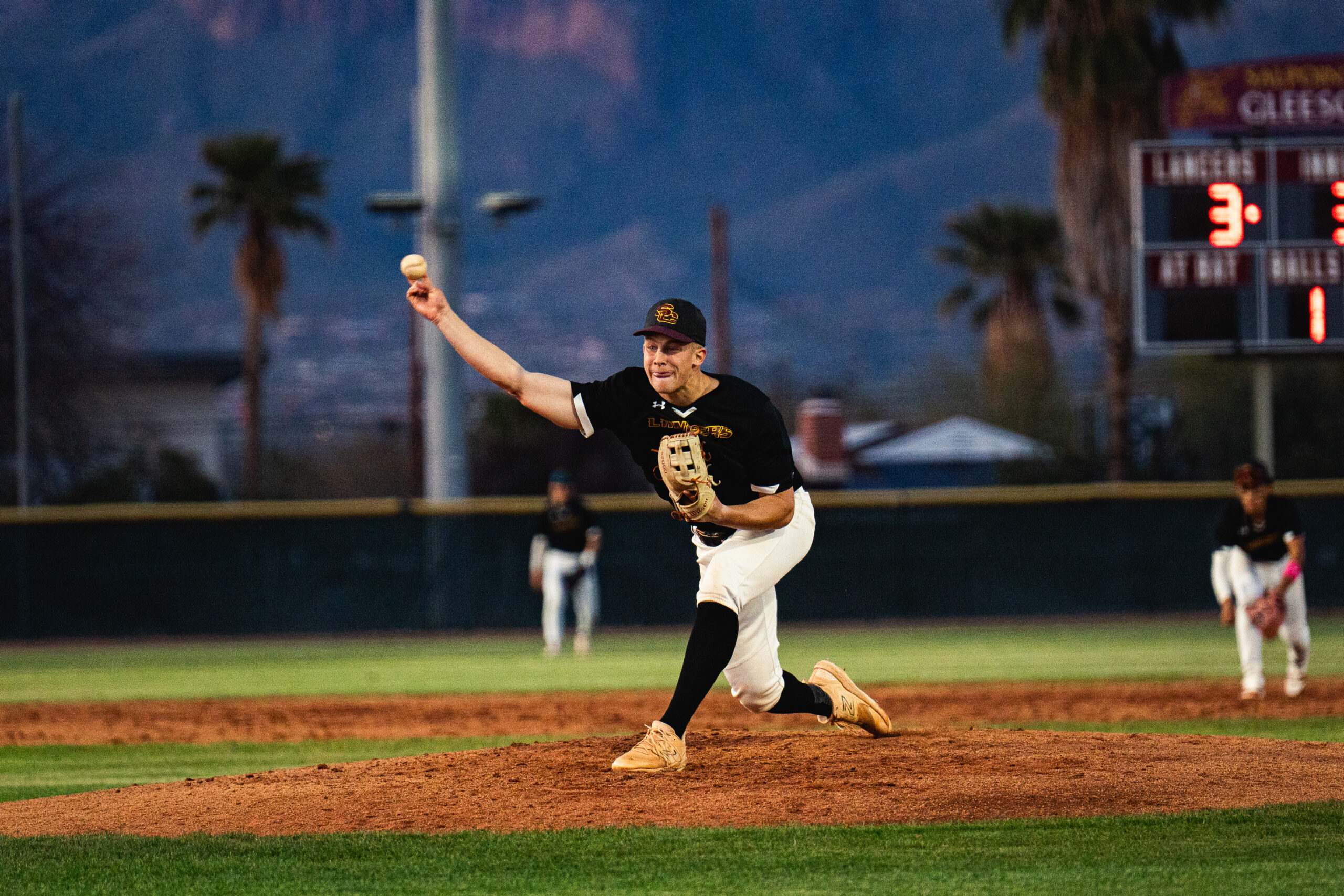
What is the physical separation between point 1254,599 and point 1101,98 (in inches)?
708

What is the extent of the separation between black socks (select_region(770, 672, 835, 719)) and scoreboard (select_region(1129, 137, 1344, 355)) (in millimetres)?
10899

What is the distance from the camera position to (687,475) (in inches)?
227

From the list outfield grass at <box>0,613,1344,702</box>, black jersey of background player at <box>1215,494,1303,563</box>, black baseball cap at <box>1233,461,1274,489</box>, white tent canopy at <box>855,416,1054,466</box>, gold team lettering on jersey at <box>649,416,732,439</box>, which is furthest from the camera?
white tent canopy at <box>855,416,1054,466</box>

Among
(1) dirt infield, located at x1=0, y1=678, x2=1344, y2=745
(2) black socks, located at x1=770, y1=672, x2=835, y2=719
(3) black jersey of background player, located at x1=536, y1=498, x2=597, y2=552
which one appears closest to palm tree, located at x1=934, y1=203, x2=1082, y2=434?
(3) black jersey of background player, located at x1=536, y1=498, x2=597, y2=552

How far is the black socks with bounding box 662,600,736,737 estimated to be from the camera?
6.12 m

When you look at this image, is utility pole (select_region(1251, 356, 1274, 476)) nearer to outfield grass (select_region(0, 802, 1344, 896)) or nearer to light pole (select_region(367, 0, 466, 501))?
light pole (select_region(367, 0, 466, 501))

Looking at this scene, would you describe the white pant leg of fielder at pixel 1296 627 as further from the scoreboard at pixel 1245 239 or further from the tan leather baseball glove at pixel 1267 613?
the scoreboard at pixel 1245 239

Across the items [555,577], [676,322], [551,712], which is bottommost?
[551,712]

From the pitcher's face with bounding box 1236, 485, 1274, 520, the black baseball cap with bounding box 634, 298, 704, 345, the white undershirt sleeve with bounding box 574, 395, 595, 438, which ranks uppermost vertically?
the black baseball cap with bounding box 634, 298, 704, 345

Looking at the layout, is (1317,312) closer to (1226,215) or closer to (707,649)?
(1226,215)

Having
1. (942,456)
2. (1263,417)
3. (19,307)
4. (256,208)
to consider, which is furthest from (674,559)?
(942,456)

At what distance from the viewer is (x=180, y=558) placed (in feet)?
71.4

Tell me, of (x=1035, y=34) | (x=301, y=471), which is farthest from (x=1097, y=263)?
(x=301, y=471)

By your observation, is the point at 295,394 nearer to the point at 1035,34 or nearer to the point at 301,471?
the point at 301,471
